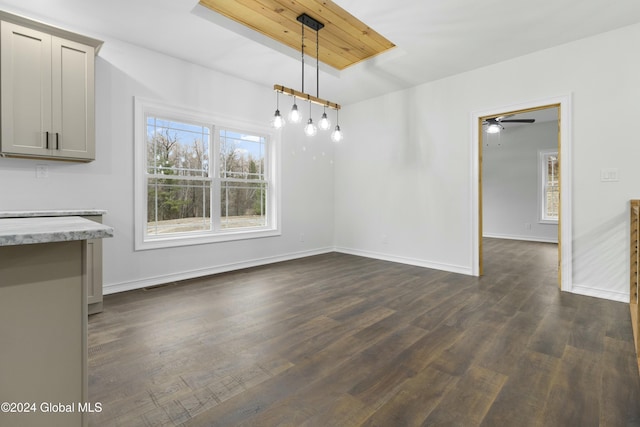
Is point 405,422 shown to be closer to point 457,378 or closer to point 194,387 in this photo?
point 457,378

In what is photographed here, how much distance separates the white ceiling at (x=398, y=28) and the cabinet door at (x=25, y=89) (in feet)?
1.40

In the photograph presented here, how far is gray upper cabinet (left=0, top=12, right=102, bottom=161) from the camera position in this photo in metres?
2.50

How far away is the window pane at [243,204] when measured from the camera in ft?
14.4

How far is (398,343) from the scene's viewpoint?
7.29 ft

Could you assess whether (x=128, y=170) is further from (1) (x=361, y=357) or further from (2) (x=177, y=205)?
(1) (x=361, y=357)

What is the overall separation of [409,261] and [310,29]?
3517 mm

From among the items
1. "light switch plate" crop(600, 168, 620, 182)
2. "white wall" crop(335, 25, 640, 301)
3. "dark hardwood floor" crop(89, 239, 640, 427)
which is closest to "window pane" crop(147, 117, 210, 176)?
"dark hardwood floor" crop(89, 239, 640, 427)

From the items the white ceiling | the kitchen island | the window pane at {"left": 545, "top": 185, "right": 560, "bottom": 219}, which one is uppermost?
the white ceiling

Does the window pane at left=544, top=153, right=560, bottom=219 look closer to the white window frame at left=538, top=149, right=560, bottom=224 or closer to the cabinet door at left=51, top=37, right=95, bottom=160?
the white window frame at left=538, top=149, right=560, bottom=224

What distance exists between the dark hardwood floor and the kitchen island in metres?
0.54

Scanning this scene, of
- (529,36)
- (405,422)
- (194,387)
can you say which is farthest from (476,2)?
(194,387)

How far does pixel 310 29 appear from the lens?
11.2 feet

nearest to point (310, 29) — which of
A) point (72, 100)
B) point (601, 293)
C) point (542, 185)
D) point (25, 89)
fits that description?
point (72, 100)

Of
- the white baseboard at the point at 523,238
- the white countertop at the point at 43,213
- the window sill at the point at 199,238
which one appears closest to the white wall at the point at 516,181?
the white baseboard at the point at 523,238
